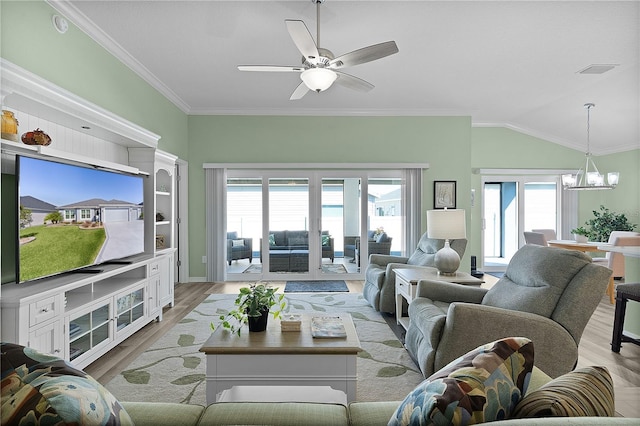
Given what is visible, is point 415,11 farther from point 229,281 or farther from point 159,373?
point 229,281

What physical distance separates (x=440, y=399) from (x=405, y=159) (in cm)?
543

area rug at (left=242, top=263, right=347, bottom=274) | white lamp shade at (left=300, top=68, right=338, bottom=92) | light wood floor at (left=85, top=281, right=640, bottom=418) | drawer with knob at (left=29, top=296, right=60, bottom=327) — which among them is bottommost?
light wood floor at (left=85, top=281, right=640, bottom=418)

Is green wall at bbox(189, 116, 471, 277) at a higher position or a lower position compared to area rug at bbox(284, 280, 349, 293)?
higher

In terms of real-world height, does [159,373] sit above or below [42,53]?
below

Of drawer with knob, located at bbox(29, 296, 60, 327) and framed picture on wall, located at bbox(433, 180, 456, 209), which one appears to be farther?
framed picture on wall, located at bbox(433, 180, 456, 209)

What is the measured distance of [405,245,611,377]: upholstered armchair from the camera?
2025 mm

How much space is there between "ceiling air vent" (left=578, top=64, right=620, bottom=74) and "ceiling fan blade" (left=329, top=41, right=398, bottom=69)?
3121mm

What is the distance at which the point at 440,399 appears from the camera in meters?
0.79

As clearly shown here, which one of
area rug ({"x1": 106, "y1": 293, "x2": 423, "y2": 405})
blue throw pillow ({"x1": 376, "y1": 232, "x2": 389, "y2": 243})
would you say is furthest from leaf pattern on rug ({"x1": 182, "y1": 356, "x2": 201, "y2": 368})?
blue throw pillow ({"x1": 376, "y1": 232, "x2": 389, "y2": 243})

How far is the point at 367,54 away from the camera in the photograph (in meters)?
2.59

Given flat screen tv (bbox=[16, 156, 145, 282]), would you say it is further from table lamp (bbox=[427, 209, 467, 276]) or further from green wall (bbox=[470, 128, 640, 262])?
green wall (bbox=[470, 128, 640, 262])

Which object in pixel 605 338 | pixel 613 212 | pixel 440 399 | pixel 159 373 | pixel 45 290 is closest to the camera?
pixel 440 399

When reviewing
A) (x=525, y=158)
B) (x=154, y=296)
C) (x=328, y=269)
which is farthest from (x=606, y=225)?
(x=154, y=296)

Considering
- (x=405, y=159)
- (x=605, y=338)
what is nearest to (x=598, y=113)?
(x=405, y=159)
